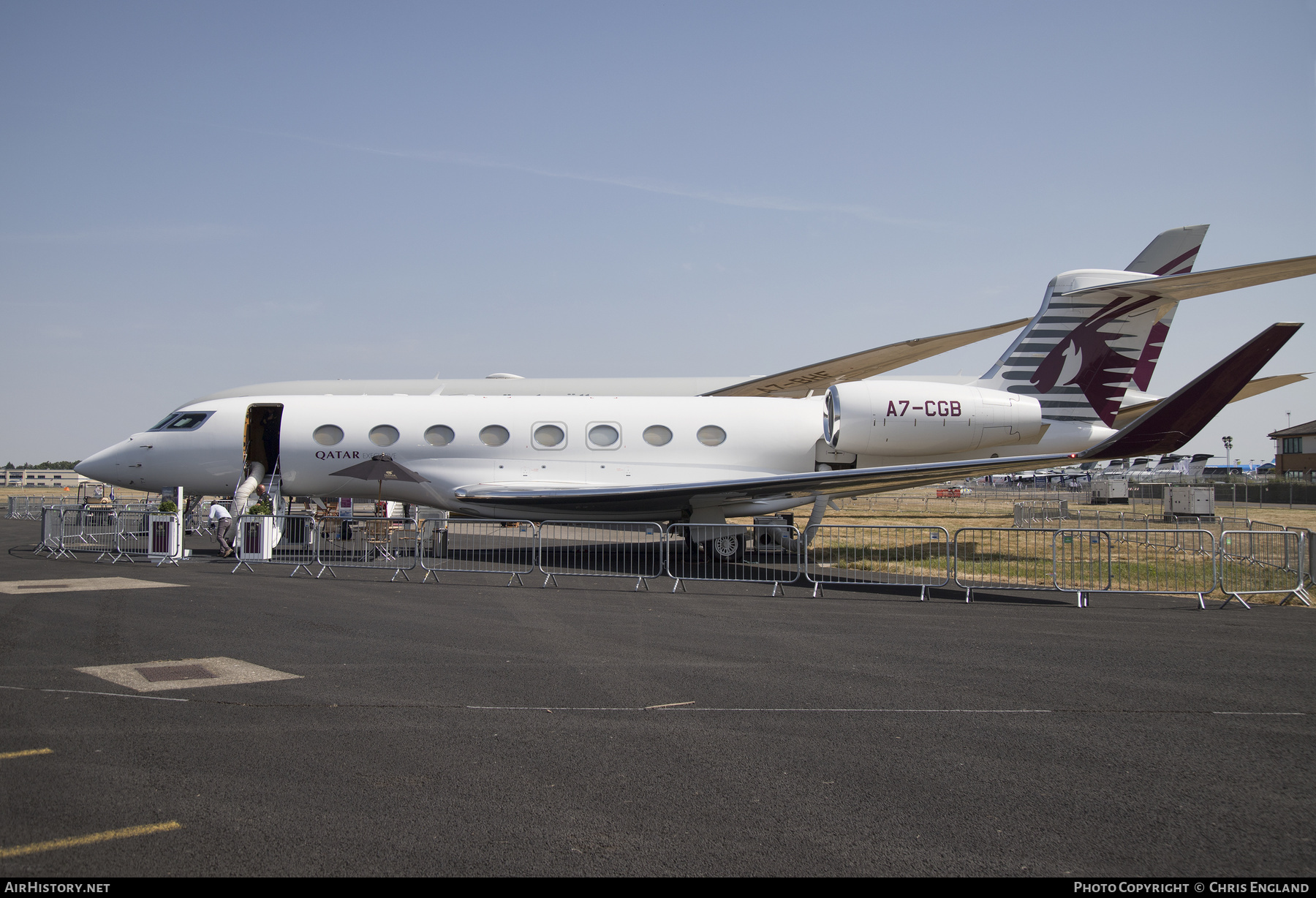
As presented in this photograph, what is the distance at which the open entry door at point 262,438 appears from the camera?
57.2 feet

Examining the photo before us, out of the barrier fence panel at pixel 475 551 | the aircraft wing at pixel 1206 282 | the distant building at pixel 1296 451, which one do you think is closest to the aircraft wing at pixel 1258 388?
the aircraft wing at pixel 1206 282

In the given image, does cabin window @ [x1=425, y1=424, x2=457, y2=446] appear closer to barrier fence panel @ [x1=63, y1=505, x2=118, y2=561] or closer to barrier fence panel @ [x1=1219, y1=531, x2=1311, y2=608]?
barrier fence panel @ [x1=63, y1=505, x2=118, y2=561]

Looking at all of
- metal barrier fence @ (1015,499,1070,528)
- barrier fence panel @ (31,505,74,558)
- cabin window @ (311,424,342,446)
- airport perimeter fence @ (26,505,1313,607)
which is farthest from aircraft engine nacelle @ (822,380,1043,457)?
barrier fence panel @ (31,505,74,558)

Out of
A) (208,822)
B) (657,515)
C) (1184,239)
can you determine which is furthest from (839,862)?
(1184,239)

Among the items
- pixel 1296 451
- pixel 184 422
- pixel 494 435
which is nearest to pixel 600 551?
pixel 494 435

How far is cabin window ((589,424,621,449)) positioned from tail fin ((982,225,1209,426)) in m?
7.67

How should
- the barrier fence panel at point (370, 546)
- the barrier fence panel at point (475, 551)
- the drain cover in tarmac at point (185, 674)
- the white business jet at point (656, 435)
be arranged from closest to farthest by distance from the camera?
the drain cover in tarmac at point (185, 674) → the barrier fence panel at point (475, 551) → the barrier fence panel at point (370, 546) → the white business jet at point (656, 435)

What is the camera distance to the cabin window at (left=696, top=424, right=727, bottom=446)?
17.4 metres

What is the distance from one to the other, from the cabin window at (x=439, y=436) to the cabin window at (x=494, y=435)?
58 centimetres

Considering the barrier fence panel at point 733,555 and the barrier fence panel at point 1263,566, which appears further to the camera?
A: the barrier fence panel at point 733,555

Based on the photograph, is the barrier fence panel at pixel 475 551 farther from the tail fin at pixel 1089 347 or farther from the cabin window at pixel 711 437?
the tail fin at pixel 1089 347

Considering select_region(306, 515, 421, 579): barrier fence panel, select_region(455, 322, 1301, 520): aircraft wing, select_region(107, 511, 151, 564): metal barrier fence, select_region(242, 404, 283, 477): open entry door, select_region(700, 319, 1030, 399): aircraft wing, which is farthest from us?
select_region(700, 319, 1030, 399): aircraft wing

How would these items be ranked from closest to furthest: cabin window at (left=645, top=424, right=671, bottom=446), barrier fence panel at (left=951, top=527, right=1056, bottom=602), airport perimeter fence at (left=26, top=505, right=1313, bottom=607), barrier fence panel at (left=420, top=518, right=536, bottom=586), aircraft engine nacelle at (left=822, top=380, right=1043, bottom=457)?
barrier fence panel at (left=951, top=527, right=1056, bottom=602)
airport perimeter fence at (left=26, top=505, right=1313, bottom=607)
barrier fence panel at (left=420, top=518, right=536, bottom=586)
aircraft engine nacelle at (left=822, top=380, right=1043, bottom=457)
cabin window at (left=645, top=424, right=671, bottom=446)

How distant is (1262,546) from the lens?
14977 mm
